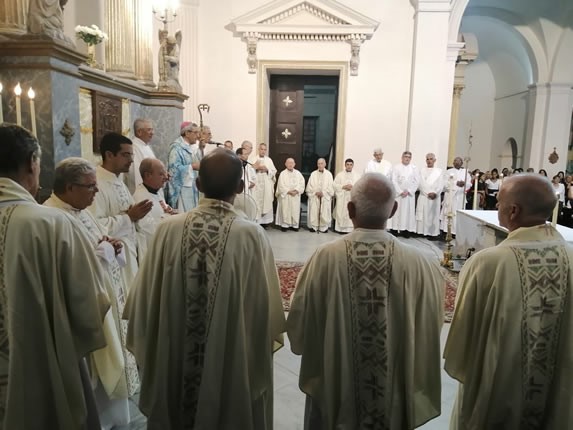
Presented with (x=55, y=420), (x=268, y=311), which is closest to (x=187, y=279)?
(x=268, y=311)

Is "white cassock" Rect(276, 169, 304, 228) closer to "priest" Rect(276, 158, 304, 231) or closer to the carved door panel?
"priest" Rect(276, 158, 304, 231)

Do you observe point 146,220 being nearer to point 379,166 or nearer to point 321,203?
point 321,203

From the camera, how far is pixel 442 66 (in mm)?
10148

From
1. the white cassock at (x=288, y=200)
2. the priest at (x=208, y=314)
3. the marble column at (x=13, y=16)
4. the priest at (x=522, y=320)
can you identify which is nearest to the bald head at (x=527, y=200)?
→ the priest at (x=522, y=320)

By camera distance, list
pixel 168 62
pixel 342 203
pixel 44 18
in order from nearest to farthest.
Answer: pixel 44 18 < pixel 168 62 < pixel 342 203

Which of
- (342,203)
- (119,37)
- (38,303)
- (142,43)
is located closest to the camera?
(38,303)

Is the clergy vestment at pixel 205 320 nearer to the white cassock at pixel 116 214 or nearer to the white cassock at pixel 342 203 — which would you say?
the white cassock at pixel 116 214

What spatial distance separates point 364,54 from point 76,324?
993 centimetres

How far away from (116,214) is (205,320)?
159 centimetres

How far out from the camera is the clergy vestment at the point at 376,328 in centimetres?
194

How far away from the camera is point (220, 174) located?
196cm

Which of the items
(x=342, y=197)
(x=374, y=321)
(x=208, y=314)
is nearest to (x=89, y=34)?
(x=208, y=314)

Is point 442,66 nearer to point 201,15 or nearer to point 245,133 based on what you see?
point 245,133

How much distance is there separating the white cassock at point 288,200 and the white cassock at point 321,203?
0.88 ft
